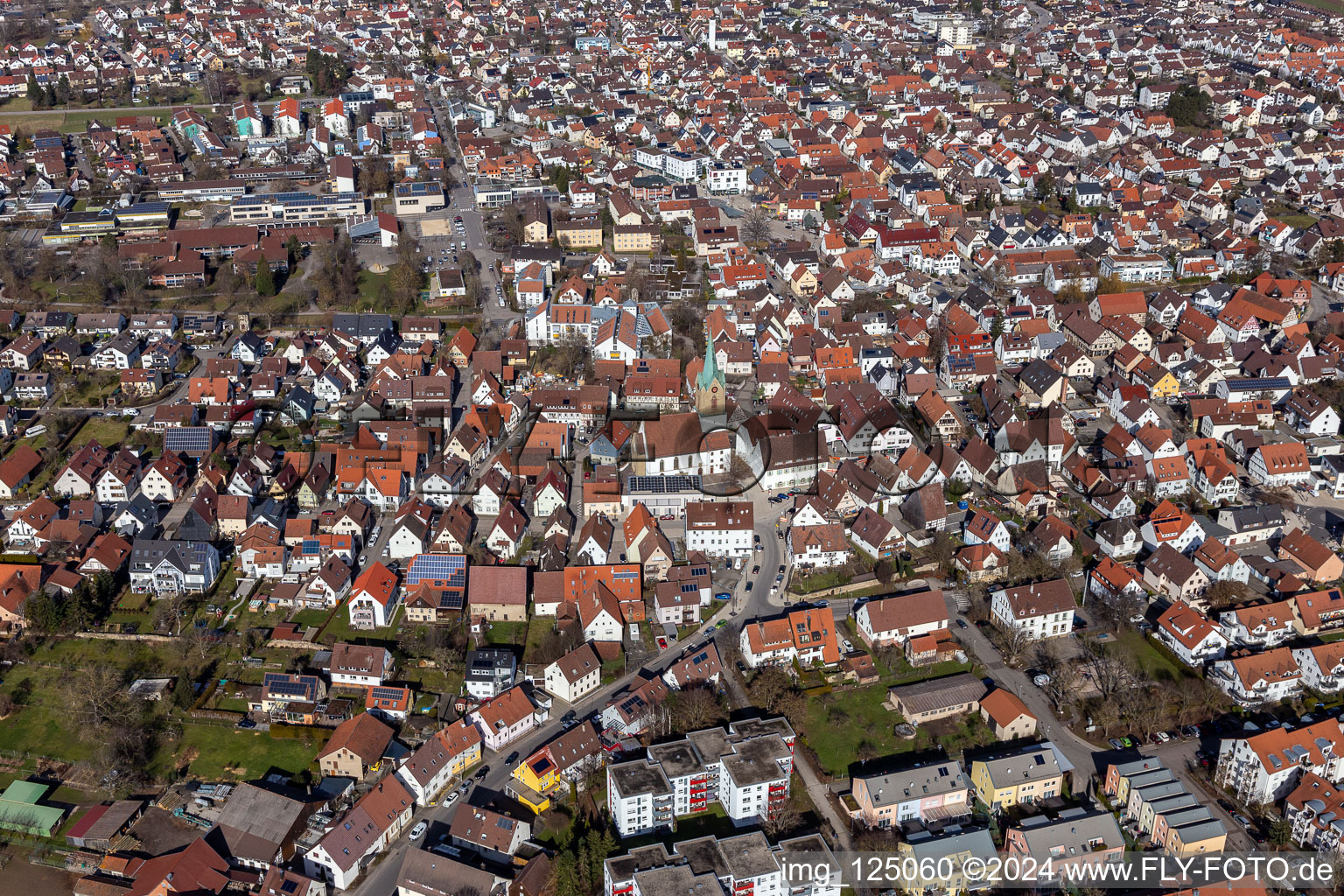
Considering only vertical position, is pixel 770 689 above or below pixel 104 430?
above

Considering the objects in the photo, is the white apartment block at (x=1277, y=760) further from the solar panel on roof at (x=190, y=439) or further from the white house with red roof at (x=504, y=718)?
the solar panel on roof at (x=190, y=439)

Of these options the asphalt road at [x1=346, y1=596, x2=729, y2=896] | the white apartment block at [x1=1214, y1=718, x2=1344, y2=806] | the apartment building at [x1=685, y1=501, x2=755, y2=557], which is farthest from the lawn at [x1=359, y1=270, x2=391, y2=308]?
the white apartment block at [x1=1214, y1=718, x2=1344, y2=806]

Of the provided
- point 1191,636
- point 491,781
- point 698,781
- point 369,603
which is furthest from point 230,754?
point 1191,636

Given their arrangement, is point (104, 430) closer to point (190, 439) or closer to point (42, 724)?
point (190, 439)

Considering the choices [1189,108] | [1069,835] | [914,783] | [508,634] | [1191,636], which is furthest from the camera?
[1189,108]

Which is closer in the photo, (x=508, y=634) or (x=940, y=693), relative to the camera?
(x=940, y=693)

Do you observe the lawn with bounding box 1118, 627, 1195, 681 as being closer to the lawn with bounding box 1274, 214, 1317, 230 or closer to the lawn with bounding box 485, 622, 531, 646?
the lawn with bounding box 485, 622, 531, 646

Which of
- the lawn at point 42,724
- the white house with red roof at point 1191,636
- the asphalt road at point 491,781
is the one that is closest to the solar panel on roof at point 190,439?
the lawn at point 42,724
